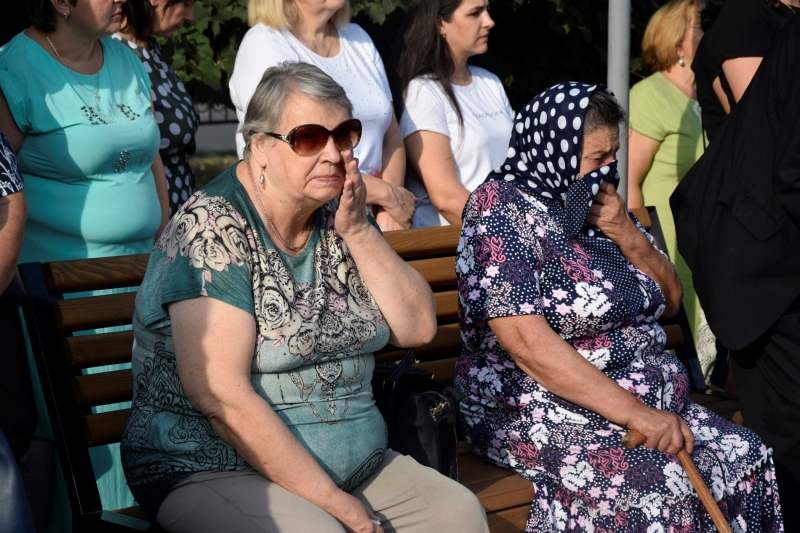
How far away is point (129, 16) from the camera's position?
439 centimetres

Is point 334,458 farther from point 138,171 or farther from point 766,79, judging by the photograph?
point 766,79

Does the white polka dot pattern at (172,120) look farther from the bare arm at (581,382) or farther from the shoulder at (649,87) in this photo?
the shoulder at (649,87)

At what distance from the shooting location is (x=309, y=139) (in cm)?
276

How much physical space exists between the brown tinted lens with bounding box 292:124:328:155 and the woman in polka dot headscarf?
0.64 metres

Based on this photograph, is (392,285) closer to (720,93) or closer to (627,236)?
(627,236)

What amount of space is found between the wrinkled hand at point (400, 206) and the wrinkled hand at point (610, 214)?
0.83m

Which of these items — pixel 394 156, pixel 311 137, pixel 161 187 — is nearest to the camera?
pixel 311 137

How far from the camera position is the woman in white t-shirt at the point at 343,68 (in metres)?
3.88

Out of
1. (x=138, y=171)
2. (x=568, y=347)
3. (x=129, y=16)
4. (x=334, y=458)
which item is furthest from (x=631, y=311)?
(x=129, y=16)

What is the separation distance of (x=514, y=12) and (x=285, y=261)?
3912 millimetres

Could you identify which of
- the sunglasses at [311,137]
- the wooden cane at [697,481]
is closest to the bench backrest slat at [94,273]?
the sunglasses at [311,137]

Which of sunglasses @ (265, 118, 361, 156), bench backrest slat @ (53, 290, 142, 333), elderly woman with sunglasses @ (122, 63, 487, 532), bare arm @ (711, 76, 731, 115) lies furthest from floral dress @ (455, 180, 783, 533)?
bare arm @ (711, 76, 731, 115)

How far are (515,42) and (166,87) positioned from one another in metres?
2.70

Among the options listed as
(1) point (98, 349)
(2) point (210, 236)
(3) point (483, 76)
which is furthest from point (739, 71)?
(1) point (98, 349)
